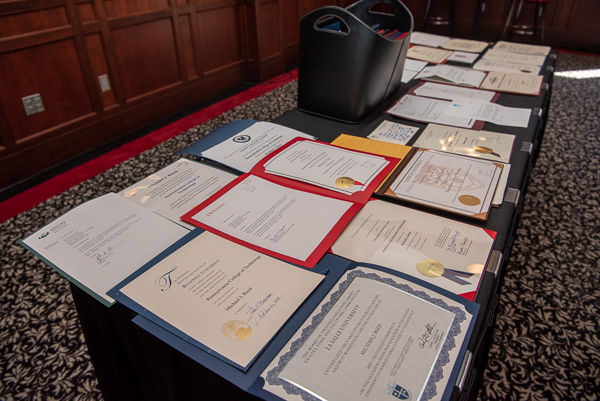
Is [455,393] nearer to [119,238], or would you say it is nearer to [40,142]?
[119,238]

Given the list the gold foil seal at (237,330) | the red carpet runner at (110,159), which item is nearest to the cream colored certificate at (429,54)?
the gold foil seal at (237,330)

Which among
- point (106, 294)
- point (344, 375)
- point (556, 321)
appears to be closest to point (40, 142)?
point (106, 294)

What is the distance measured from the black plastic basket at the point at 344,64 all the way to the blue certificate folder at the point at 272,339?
1.93 feet

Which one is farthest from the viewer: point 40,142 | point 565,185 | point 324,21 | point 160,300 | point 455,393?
point 40,142

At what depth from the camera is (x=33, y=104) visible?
214 cm

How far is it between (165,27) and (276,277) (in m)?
2.65

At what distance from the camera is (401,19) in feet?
4.28

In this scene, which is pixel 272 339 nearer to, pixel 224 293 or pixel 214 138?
pixel 224 293

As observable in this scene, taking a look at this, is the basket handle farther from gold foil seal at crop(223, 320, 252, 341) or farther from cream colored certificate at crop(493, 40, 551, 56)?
cream colored certificate at crop(493, 40, 551, 56)

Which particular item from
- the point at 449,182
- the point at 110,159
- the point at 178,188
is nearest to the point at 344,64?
the point at 449,182

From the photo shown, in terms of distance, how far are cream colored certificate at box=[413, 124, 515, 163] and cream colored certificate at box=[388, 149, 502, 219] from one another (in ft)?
0.18

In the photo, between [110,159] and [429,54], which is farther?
Answer: [110,159]

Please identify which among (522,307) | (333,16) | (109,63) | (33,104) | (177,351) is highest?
(333,16)

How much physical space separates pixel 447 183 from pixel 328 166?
250mm
